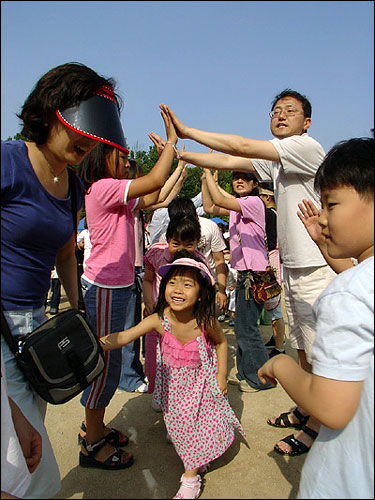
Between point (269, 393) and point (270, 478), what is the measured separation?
1332mm

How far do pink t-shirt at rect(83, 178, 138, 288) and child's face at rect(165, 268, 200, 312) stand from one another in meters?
0.29

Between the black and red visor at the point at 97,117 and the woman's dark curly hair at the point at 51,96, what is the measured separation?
0.03 metres

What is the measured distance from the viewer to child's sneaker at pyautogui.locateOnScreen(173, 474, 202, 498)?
229cm

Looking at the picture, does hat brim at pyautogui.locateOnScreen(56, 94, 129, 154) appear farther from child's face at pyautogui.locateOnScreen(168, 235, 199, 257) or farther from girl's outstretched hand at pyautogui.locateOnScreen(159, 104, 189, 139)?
child's face at pyautogui.locateOnScreen(168, 235, 199, 257)

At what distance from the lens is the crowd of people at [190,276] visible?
1.15m

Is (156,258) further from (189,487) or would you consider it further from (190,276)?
(189,487)

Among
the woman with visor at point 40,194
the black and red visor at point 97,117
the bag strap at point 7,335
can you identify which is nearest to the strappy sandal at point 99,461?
the woman with visor at point 40,194

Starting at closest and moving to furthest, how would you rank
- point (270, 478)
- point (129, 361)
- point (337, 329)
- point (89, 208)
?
point (337, 329) → point (270, 478) → point (89, 208) → point (129, 361)

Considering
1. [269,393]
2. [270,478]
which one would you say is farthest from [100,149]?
[269,393]

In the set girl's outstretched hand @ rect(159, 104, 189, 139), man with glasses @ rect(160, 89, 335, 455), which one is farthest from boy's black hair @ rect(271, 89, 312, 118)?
girl's outstretched hand @ rect(159, 104, 189, 139)

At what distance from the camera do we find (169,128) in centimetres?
244

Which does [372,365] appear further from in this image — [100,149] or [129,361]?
[129,361]

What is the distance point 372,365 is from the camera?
3.56 feet

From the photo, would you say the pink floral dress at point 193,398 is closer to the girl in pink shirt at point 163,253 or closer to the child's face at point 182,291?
the child's face at point 182,291
